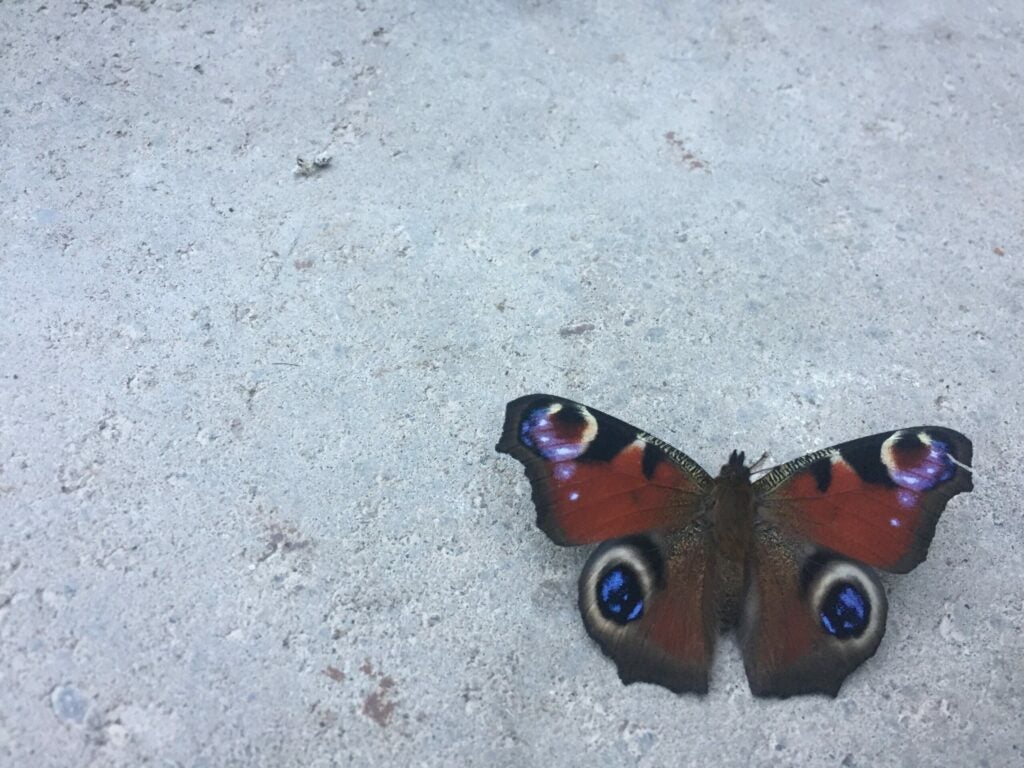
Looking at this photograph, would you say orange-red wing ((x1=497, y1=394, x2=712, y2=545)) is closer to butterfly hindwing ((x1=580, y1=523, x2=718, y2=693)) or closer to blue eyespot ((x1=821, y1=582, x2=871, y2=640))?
butterfly hindwing ((x1=580, y1=523, x2=718, y2=693))

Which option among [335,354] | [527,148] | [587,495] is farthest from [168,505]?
[527,148]

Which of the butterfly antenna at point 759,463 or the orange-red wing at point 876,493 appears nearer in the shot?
the orange-red wing at point 876,493

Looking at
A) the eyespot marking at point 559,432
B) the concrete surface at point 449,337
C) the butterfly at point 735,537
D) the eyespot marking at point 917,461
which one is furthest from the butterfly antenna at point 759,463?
the eyespot marking at point 559,432

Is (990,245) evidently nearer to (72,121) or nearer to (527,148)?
(527,148)

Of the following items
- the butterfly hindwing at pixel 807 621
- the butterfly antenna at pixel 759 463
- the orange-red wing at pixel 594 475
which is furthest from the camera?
the butterfly antenna at pixel 759 463

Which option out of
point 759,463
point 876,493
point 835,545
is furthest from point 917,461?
point 759,463

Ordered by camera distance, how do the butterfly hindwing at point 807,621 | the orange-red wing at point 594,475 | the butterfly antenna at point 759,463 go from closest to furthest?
the butterfly hindwing at point 807,621, the orange-red wing at point 594,475, the butterfly antenna at point 759,463

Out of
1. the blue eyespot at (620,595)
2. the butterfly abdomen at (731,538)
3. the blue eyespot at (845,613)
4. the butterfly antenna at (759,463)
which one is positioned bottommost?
the butterfly antenna at (759,463)

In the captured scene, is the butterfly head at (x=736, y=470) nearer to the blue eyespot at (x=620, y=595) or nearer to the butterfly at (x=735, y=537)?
the butterfly at (x=735, y=537)

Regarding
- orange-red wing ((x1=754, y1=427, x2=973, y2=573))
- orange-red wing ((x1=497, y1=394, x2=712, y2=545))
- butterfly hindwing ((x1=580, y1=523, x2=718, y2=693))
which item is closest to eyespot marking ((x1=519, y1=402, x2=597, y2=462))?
orange-red wing ((x1=497, y1=394, x2=712, y2=545))
